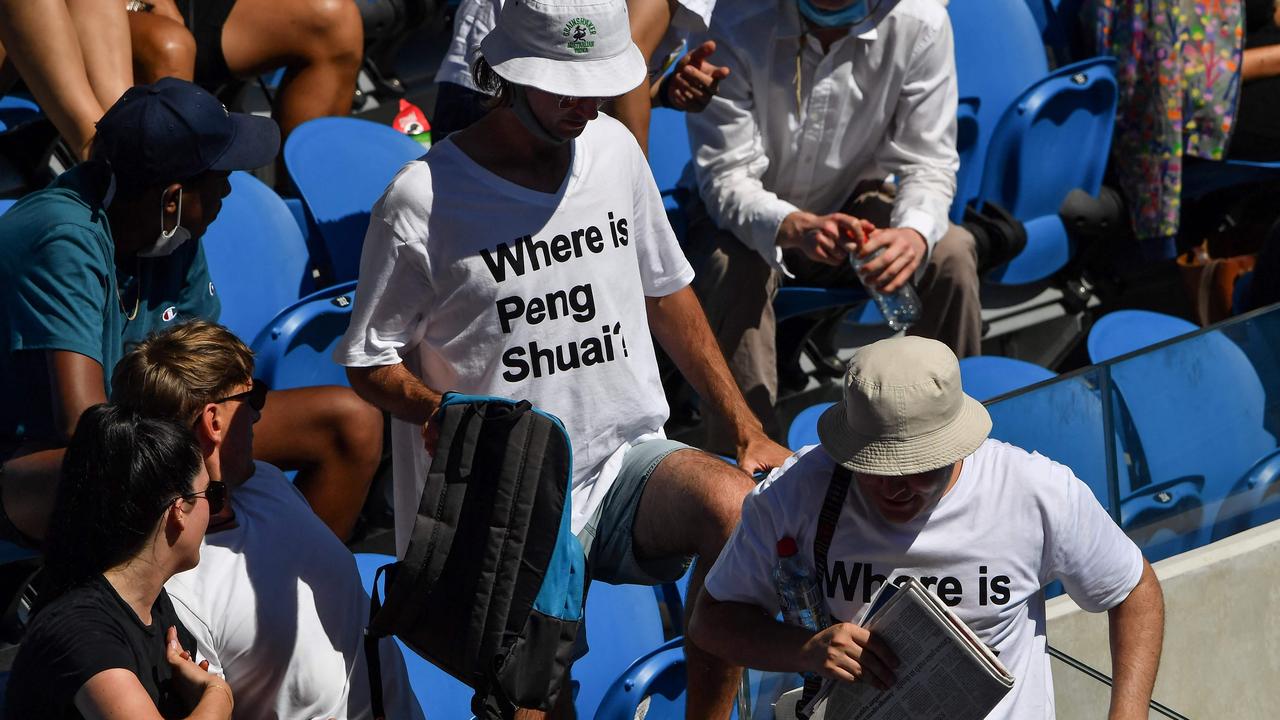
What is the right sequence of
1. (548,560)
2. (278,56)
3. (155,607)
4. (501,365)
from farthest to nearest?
(278,56) → (501,365) → (548,560) → (155,607)

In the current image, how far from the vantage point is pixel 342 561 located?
2.55 metres

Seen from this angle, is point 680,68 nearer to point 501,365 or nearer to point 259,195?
point 259,195

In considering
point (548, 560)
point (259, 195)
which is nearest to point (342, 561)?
point (548, 560)

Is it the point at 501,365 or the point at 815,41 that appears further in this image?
the point at 815,41

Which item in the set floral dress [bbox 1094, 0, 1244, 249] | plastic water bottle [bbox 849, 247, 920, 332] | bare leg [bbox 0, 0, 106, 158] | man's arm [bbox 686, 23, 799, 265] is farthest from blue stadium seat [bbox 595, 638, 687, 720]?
floral dress [bbox 1094, 0, 1244, 249]

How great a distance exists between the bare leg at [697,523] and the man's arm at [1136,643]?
0.64 meters

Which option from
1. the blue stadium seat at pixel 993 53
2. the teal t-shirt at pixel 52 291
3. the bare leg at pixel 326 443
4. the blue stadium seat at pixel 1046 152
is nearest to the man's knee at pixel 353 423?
the bare leg at pixel 326 443

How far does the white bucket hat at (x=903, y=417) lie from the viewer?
7.34 feet


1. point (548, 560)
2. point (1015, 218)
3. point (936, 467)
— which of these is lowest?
point (1015, 218)

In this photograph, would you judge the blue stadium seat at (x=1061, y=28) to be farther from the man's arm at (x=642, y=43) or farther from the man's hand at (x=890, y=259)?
the man's arm at (x=642, y=43)

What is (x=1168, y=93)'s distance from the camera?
17.0 feet

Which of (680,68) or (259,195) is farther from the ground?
(680,68)

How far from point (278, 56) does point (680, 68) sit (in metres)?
1.24

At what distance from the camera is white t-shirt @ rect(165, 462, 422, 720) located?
237 centimetres
